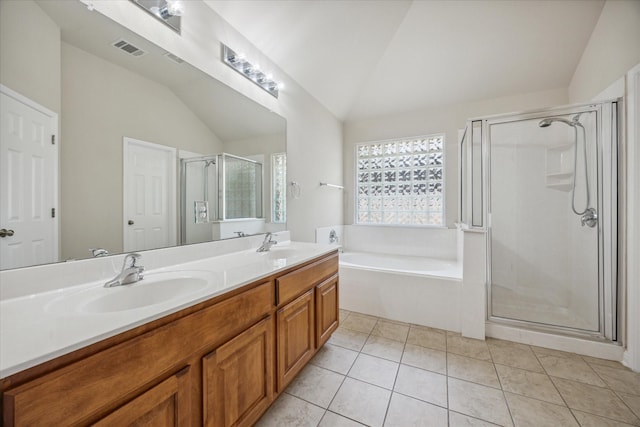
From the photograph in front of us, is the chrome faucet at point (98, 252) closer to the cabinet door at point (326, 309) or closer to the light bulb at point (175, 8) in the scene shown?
the cabinet door at point (326, 309)

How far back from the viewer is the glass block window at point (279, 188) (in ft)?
7.43

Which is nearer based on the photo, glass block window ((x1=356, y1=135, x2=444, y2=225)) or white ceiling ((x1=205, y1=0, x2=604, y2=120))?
white ceiling ((x1=205, y1=0, x2=604, y2=120))

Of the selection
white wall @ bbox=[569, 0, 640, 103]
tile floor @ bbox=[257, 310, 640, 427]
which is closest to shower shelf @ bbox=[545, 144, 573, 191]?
white wall @ bbox=[569, 0, 640, 103]

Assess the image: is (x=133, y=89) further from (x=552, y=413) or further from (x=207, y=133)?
(x=552, y=413)

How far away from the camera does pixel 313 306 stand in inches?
65.9

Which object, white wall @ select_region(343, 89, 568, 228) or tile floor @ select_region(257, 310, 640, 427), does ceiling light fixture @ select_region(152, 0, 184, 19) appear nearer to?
tile floor @ select_region(257, 310, 640, 427)

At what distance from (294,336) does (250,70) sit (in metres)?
1.97

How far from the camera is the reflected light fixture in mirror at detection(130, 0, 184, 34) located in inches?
51.8

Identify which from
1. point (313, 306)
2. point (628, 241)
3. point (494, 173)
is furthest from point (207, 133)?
point (628, 241)

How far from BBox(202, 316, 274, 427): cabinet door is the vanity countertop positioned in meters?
0.25

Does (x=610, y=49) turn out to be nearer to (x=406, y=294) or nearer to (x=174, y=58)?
(x=406, y=294)

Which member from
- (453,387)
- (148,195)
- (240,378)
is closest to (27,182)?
(148,195)

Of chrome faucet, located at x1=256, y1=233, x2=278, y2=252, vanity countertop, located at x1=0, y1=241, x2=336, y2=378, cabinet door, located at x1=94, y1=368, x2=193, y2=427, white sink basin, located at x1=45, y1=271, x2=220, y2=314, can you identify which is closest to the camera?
vanity countertop, located at x1=0, y1=241, x2=336, y2=378

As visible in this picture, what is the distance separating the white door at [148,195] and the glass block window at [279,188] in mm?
Answer: 932
